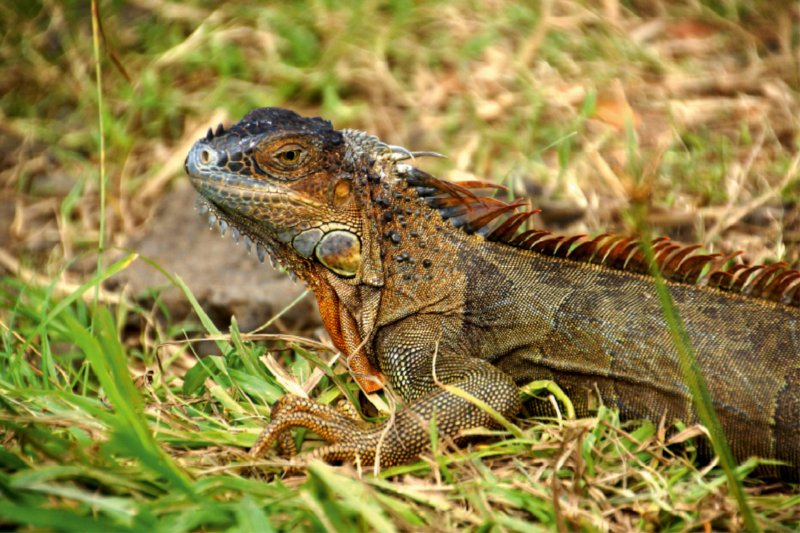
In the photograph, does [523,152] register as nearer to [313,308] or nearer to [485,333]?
[313,308]

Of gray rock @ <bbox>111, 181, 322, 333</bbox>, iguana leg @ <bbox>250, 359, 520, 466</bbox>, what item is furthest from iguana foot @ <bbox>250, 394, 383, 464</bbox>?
gray rock @ <bbox>111, 181, 322, 333</bbox>

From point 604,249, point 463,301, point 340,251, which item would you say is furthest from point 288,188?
point 604,249

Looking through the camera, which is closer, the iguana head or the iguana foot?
the iguana foot

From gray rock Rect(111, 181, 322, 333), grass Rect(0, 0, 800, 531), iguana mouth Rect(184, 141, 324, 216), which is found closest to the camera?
grass Rect(0, 0, 800, 531)

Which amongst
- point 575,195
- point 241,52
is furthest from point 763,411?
point 241,52

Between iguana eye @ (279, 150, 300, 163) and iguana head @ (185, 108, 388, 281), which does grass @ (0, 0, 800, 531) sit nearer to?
iguana head @ (185, 108, 388, 281)

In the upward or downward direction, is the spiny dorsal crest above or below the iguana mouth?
below

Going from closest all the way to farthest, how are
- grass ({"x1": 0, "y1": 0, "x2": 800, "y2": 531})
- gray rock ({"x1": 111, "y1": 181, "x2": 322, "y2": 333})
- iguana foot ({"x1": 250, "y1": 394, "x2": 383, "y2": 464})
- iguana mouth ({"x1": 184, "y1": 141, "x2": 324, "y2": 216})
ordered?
grass ({"x1": 0, "y1": 0, "x2": 800, "y2": 531})
iguana foot ({"x1": 250, "y1": 394, "x2": 383, "y2": 464})
iguana mouth ({"x1": 184, "y1": 141, "x2": 324, "y2": 216})
gray rock ({"x1": 111, "y1": 181, "x2": 322, "y2": 333})
